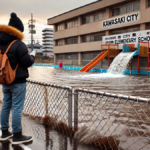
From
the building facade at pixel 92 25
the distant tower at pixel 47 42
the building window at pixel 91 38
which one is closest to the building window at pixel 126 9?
the building facade at pixel 92 25

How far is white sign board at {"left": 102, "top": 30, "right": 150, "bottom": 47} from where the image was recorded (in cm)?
2328

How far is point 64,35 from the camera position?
4291 centimetres

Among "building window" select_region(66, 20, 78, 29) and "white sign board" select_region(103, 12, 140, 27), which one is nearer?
"white sign board" select_region(103, 12, 140, 27)

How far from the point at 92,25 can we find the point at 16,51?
3323 centimetres

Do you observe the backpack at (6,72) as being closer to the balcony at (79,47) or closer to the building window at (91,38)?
the balcony at (79,47)

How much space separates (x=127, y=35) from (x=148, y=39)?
137 inches

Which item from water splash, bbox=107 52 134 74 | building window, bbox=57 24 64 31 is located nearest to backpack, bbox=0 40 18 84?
water splash, bbox=107 52 134 74

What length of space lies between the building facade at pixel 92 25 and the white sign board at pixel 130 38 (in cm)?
266

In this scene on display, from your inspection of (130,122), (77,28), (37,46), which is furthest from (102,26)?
(37,46)

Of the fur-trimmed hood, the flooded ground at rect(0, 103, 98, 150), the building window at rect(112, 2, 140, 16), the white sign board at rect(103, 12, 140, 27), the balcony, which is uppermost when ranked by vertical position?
the building window at rect(112, 2, 140, 16)

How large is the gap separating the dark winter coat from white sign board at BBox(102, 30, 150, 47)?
22.1m

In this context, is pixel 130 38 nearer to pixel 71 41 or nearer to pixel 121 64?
pixel 121 64

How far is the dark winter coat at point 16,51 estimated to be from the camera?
10.5ft

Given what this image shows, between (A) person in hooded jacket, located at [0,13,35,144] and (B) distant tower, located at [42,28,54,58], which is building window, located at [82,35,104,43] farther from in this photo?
(B) distant tower, located at [42,28,54,58]
